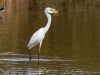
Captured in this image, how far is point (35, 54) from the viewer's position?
57.6ft

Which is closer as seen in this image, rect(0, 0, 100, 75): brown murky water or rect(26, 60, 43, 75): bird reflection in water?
rect(26, 60, 43, 75): bird reflection in water

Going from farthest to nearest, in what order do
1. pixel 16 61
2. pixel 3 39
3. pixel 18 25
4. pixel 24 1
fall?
pixel 24 1, pixel 18 25, pixel 3 39, pixel 16 61

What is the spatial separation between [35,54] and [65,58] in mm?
1623

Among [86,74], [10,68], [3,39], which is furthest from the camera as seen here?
[3,39]

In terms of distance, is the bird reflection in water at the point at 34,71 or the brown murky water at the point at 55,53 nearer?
the bird reflection in water at the point at 34,71

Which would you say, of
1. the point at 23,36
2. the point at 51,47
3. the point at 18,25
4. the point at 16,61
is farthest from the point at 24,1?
the point at 16,61

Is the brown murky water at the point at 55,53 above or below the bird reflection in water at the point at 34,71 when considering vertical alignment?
above

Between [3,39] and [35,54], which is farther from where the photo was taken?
[3,39]

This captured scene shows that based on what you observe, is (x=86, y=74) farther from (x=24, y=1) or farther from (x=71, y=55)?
(x=24, y=1)

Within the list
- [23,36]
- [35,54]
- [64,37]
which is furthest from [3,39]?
[35,54]

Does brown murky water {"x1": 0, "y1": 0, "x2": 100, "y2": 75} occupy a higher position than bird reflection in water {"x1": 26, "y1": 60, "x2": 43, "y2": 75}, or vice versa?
brown murky water {"x1": 0, "y1": 0, "x2": 100, "y2": 75}

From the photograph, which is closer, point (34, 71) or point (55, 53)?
point (34, 71)

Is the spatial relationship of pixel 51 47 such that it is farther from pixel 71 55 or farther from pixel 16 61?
pixel 16 61

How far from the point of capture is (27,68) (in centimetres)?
1465
